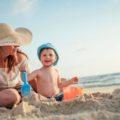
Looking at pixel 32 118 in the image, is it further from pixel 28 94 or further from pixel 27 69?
pixel 27 69

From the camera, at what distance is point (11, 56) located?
3912 mm

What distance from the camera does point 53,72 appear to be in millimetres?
4645

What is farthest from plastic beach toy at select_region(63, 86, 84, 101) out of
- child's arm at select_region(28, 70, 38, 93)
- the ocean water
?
the ocean water

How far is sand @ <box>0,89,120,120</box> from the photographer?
2640mm

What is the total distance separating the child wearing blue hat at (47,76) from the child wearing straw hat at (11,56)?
44cm

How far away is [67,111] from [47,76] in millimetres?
1593

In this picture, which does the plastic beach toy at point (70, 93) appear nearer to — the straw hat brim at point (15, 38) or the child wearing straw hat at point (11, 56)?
the child wearing straw hat at point (11, 56)

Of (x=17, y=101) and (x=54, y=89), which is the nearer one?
(x=17, y=101)

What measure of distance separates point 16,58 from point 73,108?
4.18ft

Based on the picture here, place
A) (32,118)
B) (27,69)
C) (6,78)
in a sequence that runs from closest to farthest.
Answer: (32,118)
(6,78)
(27,69)

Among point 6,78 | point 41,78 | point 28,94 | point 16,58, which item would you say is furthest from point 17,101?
point 41,78

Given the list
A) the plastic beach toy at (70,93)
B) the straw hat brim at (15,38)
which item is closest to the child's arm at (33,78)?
the plastic beach toy at (70,93)

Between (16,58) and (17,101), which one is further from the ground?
(16,58)

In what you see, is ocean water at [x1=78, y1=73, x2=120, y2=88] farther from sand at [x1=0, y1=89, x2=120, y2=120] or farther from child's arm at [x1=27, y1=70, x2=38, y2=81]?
sand at [x1=0, y1=89, x2=120, y2=120]
